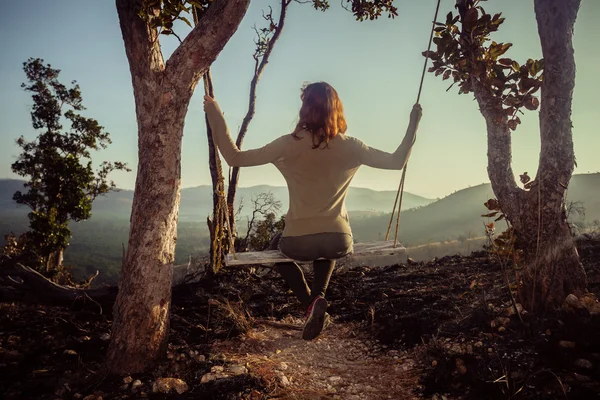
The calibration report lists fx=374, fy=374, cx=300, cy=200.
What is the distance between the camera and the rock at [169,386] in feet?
7.57

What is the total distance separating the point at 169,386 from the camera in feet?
7.68

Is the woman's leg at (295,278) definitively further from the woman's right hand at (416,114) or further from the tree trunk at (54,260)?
the tree trunk at (54,260)

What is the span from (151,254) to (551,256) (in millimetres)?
3148

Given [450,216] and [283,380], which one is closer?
[283,380]

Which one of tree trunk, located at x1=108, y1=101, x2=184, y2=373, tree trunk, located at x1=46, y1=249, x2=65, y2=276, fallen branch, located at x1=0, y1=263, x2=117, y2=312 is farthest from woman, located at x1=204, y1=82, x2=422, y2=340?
tree trunk, located at x1=46, y1=249, x2=65, y2=276

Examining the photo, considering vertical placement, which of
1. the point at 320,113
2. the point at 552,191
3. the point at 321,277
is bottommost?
the point at 321,277

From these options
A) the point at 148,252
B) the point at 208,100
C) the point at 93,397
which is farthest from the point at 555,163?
the point at 93,397

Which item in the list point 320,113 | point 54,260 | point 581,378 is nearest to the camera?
point 581,378

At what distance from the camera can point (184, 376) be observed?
2510mm

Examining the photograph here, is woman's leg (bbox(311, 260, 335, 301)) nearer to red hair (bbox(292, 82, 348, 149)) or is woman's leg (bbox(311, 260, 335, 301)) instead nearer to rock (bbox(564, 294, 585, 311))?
red hair (bbox(292, 82, 348, 149))

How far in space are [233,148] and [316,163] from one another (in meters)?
0.64

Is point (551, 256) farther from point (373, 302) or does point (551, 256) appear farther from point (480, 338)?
point (373, 302)

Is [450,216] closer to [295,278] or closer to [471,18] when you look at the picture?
[471,18]

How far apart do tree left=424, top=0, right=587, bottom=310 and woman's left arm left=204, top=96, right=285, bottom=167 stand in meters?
1.80
